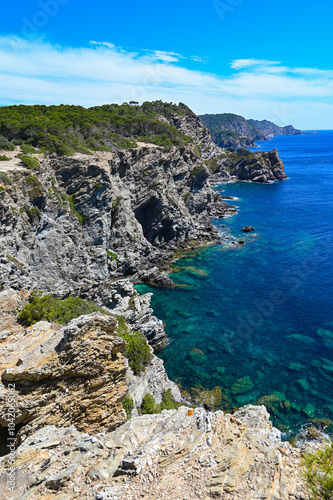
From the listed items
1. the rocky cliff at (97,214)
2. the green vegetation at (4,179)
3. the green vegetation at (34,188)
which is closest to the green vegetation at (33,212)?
the rocky cliff at (97,214)

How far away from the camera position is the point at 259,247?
7069 centimetres

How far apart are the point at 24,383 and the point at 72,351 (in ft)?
8.59

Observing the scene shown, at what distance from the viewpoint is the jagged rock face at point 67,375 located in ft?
47.2

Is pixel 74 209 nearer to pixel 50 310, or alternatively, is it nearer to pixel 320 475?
pixel 50 310

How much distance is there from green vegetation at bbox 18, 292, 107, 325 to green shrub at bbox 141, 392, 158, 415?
30.4 ft

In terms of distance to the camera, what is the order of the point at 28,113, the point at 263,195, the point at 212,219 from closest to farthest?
the point at 28,113, the point at 212,219, the point at 263,195

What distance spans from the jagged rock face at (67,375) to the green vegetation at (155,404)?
22.7 feet

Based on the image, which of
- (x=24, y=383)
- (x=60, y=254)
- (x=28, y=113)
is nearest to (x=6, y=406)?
(x=24, y=383)

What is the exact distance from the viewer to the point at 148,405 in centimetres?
2380

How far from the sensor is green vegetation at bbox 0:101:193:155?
5180 centimetres

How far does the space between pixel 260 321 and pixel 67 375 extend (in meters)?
34.5

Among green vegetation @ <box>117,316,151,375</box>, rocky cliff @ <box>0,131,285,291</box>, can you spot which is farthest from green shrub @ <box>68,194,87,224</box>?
green vegetation @ <box>117,316,151,375</box>

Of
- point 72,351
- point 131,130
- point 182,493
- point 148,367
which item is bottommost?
point 148,367

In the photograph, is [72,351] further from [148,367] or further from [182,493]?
[148,367]
